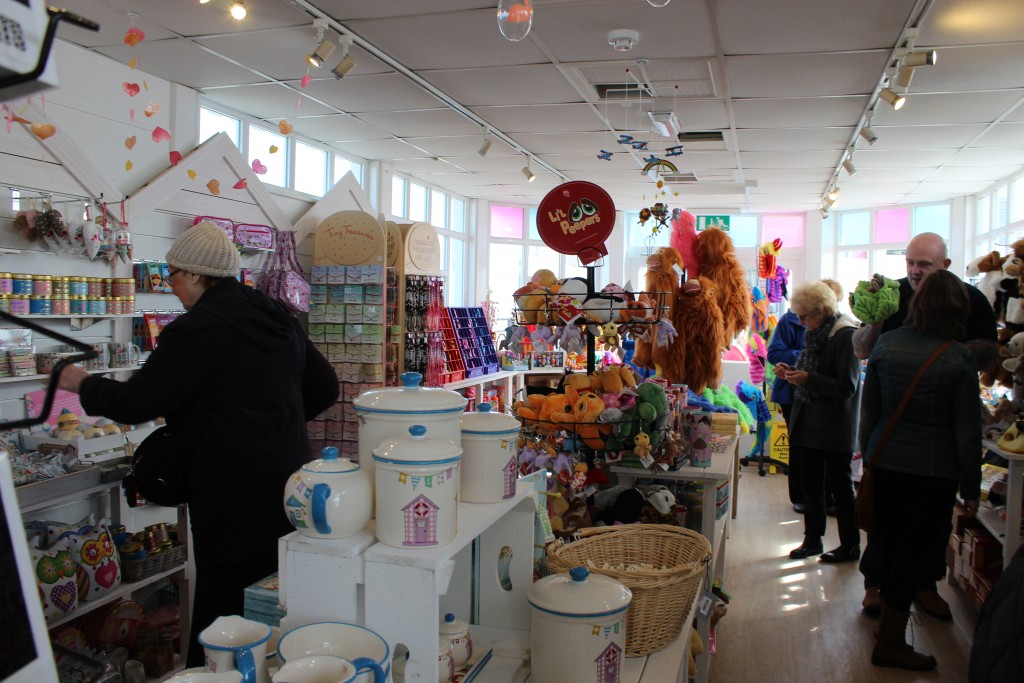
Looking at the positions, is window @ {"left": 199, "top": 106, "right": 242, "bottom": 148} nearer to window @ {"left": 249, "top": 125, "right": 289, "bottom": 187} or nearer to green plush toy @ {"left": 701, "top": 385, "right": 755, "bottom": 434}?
window @ {"left": 249, "top": 125, "right": 289, "bottom": 187}

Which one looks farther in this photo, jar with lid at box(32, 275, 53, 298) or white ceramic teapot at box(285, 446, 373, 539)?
jar with lid at box(32, 275, 53, 298)

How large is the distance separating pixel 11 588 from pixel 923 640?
374 centimetres

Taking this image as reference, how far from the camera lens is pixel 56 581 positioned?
2582 millimetres

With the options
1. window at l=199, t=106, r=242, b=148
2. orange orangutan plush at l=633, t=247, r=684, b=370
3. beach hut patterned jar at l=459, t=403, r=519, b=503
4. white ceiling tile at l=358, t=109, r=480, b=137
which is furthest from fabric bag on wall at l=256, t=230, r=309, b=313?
beach hut patterned jar at l=459, t=403, r=519, b=503

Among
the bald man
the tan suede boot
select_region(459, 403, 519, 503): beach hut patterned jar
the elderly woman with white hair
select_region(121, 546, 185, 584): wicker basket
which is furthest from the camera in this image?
the elderly woman with white hair

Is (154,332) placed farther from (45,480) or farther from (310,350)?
(310,350)

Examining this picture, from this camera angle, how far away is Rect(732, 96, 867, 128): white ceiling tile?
500 centimetres

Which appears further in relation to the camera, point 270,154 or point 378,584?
point 270,154

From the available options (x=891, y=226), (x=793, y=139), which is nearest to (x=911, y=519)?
(x=793, y=139)

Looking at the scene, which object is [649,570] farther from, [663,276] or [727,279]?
[727,279]

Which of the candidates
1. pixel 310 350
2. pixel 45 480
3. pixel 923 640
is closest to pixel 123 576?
pixel 45 480

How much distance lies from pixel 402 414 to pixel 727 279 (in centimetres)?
296

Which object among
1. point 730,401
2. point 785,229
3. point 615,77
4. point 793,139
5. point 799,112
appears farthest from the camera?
point 785,229

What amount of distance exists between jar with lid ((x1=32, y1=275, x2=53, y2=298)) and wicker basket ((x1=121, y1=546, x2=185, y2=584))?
1397 millimetres
